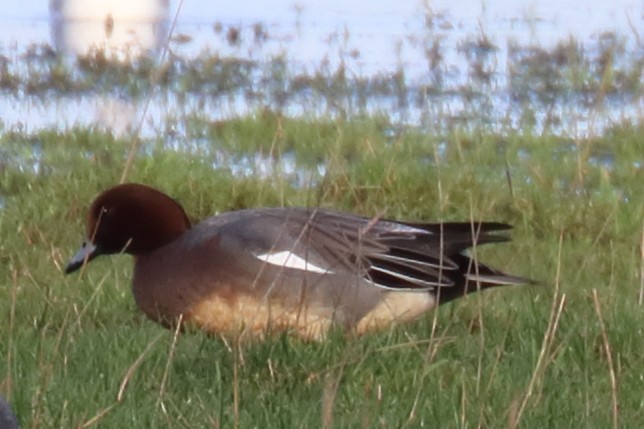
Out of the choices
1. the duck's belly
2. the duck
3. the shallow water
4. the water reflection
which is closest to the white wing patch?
the duck

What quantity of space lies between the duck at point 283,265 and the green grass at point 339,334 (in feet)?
0.31

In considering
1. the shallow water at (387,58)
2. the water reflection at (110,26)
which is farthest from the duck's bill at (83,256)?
the water reflection at (110,26)

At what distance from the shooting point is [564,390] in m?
3.94

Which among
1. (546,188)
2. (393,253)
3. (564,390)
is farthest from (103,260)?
(564,390)

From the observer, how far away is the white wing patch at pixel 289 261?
4.53 m

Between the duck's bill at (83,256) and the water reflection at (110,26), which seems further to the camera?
the water reflection at (110,26)

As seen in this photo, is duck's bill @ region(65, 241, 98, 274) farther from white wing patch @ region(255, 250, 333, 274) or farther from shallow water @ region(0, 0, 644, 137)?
shallow water @ region(0, 0, 644, 137)

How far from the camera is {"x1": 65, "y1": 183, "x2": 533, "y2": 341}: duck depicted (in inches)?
176

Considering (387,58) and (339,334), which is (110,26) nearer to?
(387,58)

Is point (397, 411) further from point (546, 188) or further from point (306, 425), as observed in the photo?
point (546, 188)

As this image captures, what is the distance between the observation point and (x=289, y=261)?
457 cm

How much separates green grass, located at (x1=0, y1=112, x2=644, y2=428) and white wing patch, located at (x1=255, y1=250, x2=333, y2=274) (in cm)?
18

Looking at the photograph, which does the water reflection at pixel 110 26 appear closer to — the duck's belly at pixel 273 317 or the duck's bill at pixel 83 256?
the duck's bill at pixel 83 256

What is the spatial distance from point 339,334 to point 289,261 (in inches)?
14.3
